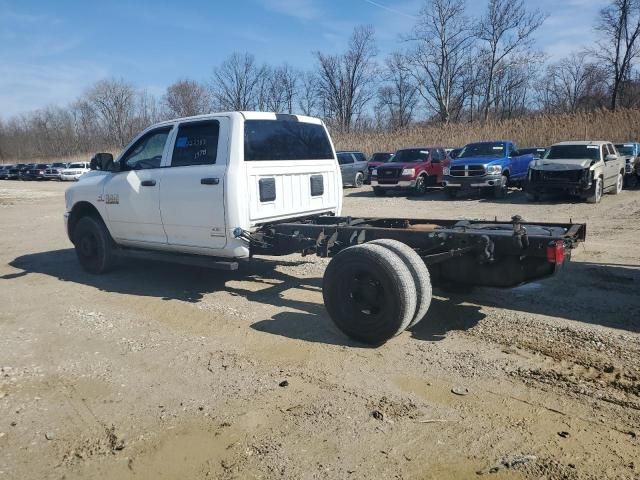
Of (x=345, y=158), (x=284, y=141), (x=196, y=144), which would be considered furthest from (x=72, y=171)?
(x=284, y=141)

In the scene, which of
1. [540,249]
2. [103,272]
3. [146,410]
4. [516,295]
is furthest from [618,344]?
A: [103,272]

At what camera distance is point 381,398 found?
374cm

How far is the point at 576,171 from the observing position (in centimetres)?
1573

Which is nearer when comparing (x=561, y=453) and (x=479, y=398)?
(x=561, y=453)

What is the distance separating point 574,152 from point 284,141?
13450 mm

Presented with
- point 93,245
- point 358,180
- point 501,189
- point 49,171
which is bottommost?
point 93,245

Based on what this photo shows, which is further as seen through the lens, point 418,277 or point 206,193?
point 206,193

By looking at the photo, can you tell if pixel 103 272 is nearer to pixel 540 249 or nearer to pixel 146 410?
pixel 146 410

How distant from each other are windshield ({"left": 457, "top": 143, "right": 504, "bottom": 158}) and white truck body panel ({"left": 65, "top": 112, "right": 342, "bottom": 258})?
1315 centimetres

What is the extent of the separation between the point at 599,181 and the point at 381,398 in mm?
15103

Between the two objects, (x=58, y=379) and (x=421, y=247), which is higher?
(x=421, y=247)

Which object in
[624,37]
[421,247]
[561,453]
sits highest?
[624,37]

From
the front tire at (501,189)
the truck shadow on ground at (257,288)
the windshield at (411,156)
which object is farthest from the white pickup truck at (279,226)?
the windshield at (411,156)

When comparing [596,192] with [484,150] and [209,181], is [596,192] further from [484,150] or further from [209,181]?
[209,181]
